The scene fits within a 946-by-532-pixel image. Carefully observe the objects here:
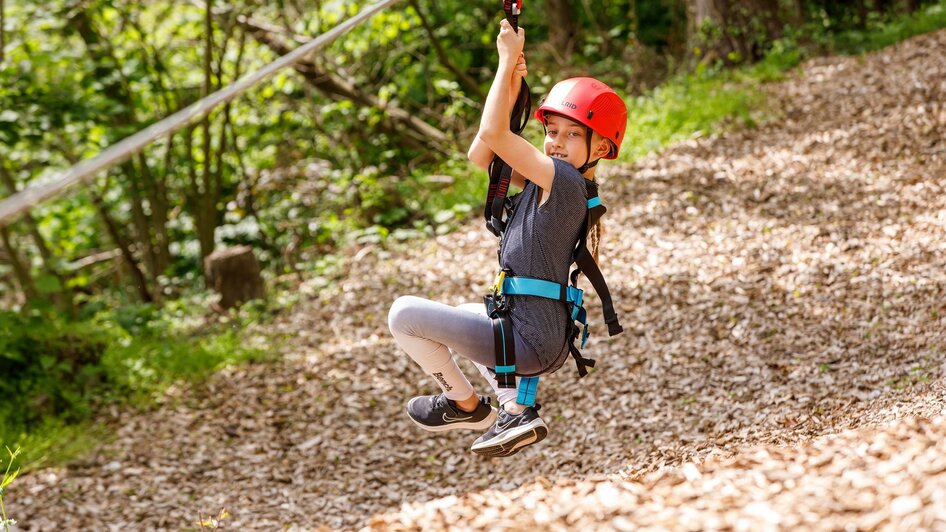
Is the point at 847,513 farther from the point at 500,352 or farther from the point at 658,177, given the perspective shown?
the point at 658,177

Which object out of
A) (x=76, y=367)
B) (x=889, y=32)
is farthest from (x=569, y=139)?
(x=889, y=32)

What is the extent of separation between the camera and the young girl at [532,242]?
331cm

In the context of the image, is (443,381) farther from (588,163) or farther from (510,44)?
(510,44)

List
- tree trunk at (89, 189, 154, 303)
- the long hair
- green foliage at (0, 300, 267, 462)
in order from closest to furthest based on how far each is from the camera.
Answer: the long hair
green foliage at (0, 300, 267, 462)
tree trunk at (89, 189, 154, 303)

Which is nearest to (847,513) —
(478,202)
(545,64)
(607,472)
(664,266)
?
(607,472)

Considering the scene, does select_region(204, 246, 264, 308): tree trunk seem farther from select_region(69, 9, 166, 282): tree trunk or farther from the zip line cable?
the zip line cable

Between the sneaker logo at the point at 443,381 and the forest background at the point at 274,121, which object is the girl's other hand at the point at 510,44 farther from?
the forest background at the point at 274,121

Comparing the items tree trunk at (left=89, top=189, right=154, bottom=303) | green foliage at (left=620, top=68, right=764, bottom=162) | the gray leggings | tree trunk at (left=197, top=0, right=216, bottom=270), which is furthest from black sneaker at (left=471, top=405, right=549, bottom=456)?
tree trunk at (left=89, top=189, right=154, bottom=303)

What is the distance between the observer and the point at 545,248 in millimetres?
3381

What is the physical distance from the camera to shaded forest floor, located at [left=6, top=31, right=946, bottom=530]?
325 centimetres

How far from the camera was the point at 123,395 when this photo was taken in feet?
23.6

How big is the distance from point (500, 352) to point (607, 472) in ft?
6.62

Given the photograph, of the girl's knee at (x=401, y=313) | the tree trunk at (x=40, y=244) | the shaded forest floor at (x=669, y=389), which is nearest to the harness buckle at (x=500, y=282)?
the girl's knee at (x=401, y=313)

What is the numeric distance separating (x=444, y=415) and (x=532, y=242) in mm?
849
